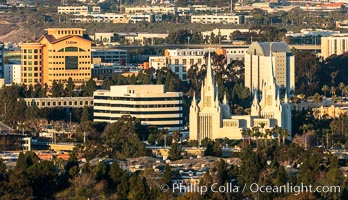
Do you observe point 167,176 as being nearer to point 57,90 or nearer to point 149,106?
point 149,106

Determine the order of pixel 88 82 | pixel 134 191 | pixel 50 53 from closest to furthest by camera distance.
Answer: pixel 134 191
pixel 88 82
pixel 50 53

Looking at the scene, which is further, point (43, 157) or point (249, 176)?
point (43, 157)

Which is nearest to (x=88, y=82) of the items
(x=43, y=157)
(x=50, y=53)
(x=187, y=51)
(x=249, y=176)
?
(x=50, y=53)

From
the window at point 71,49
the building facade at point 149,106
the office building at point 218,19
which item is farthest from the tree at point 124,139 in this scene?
the office building at point 218,19

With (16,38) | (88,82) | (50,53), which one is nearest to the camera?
(88,82)

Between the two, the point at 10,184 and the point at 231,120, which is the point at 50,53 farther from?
the point at 10,184
